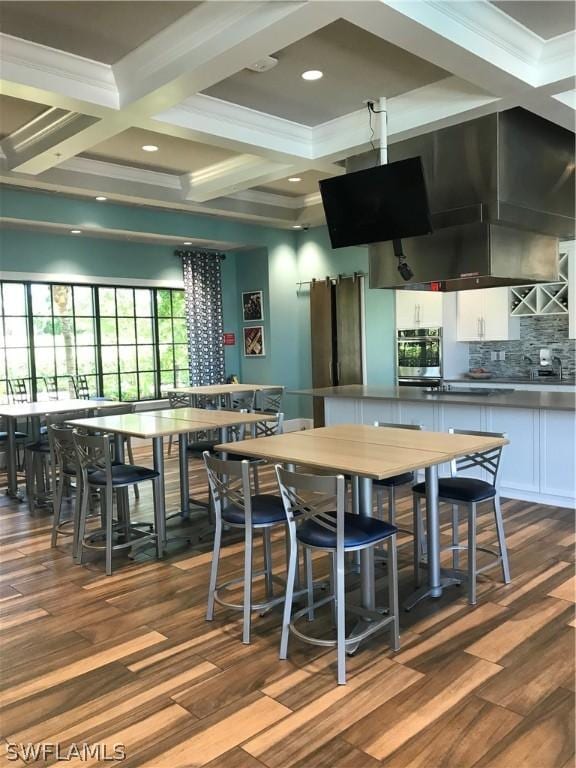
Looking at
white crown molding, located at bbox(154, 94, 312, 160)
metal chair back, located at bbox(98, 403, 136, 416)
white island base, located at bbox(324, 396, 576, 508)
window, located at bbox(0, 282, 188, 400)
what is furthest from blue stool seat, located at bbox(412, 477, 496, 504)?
window, located at bbox(0, 282, 188, 400)

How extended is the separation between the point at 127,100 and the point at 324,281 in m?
5.18

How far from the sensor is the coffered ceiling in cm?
357

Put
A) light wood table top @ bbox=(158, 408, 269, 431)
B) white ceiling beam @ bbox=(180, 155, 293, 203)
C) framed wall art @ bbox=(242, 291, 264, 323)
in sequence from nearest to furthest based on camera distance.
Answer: light wood table top @ bbox=(158, 408, 269, 431) < white ceiling beam @ bbox=(180, 155, 293, 203) < framed wall art @ bbox=(242, 291, 264, 323)

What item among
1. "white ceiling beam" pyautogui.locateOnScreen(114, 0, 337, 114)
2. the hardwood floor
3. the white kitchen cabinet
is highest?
"white ceiling beam" pyautogui.locateOnScreen(114, 0, 337, 114)

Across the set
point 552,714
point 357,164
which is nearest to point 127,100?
point 357,164

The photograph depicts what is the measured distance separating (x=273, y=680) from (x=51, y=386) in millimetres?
6406

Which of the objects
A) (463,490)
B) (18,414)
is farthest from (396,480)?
(18,414)

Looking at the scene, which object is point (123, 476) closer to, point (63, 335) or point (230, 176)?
point (230, 176)

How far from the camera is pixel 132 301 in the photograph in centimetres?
899

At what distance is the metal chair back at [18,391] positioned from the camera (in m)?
7.74

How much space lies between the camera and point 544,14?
385cm

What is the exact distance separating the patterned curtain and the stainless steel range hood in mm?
4719

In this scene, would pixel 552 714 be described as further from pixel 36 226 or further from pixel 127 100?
pixel 36 226

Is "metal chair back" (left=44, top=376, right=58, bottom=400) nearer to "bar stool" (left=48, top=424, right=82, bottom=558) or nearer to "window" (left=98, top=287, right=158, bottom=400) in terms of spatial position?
"window" (left=98, top=287, right=158, bottom=400)
